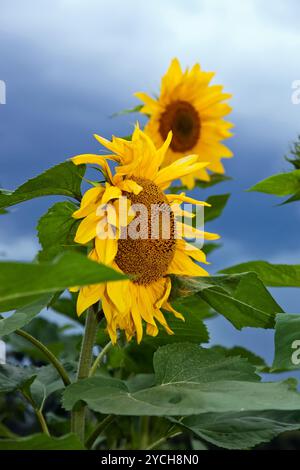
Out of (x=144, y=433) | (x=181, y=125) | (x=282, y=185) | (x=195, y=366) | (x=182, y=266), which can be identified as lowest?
(x=144, y=433)

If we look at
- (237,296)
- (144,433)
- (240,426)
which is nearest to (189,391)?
(240,426)

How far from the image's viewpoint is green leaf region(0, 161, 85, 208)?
722mm

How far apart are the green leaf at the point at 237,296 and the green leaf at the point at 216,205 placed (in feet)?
2.16

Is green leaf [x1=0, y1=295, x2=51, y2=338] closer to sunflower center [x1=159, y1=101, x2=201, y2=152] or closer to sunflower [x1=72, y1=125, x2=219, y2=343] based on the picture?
sunflower [x1=72, y1=125, x2=219, y2=343]

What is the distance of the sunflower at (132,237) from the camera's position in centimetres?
74

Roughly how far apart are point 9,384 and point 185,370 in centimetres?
22

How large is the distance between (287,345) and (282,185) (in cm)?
39

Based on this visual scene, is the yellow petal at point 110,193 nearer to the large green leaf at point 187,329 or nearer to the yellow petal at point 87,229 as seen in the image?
the yellow petal at point 87,229

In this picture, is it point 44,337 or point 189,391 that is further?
point 44,337

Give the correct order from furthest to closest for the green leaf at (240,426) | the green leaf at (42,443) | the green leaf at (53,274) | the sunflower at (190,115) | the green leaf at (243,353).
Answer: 1. the sunflower at (190,115)
2. the green leaf at (243,353)
3. the green leaf at (240,426)
4. the green leaf at (42,443)
5. the green leaf at (53,274)

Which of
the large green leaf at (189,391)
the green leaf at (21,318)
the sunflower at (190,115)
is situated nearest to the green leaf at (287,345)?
the large green leaf at (189,391)

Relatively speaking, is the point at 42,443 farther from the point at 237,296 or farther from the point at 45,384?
the point at 45,384

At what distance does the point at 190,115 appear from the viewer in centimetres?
184

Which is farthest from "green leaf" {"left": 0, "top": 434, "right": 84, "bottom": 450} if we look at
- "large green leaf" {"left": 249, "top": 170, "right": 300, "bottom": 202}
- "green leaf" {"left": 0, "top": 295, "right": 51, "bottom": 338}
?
"large green leaf" {"left": 249, "top": 170, "right": 300, "bottom": 202}
